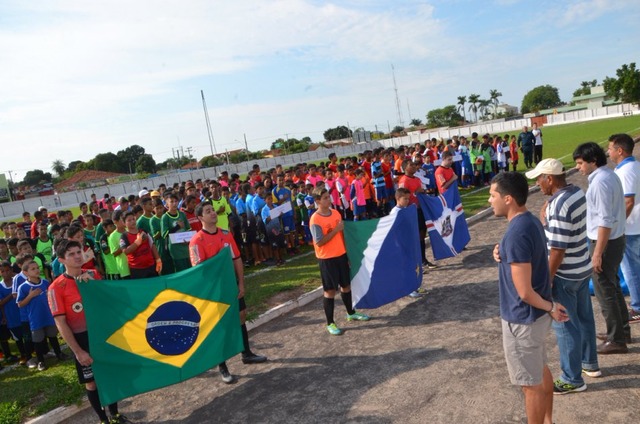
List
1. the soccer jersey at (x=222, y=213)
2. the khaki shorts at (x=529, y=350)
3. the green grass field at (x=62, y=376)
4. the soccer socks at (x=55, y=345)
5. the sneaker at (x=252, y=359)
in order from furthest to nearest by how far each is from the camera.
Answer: the soccer jersey at (x=222, y=213) < the soccer socks at (x=55, y=345) < the sneaker at (x=252, y=359) < the green grass field at (x=62, y=376) < the khaki shorts at (x=529, y=350)

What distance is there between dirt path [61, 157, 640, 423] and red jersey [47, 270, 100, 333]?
129cm

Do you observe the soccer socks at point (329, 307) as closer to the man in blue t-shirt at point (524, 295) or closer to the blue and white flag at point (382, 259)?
the blue and white flag at point (382, 259)

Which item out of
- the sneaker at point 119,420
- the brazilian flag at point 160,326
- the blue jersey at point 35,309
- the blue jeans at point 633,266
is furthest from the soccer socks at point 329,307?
the blue jersey at point 35,309

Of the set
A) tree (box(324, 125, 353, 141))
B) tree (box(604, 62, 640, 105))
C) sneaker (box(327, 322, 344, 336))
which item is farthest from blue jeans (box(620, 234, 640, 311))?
tree (box(324, 125, 353, 141))

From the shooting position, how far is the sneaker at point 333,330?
6484 mm

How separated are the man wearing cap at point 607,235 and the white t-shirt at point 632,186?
50cm

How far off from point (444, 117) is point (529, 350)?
5442 inches

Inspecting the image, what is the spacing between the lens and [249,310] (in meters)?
7.81

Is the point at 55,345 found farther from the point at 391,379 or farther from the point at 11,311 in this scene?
the point at 391,379

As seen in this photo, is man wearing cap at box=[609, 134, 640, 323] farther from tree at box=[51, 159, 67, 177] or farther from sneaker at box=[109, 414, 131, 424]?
tree at box=[51, 159, 67, 177]

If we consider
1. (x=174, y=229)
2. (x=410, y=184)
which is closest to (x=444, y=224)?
(x=410, y=184)

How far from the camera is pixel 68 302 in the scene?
Result: 185 inches

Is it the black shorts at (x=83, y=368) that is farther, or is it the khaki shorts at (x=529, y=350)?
the black shorts at (x=83, y=368)

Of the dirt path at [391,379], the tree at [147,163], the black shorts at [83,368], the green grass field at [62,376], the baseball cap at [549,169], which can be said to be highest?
the tree at [147,163]
